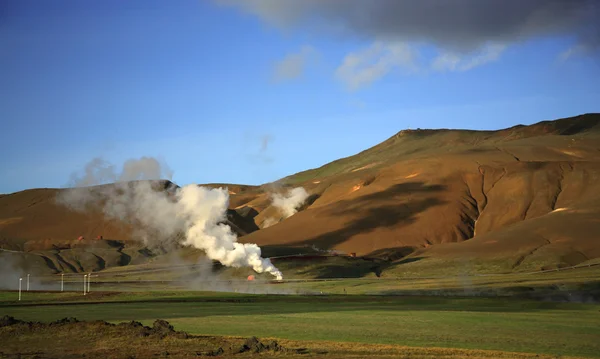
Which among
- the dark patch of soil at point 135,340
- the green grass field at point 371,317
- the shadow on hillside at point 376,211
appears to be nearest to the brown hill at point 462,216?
the shadow on hillside at point 376,211

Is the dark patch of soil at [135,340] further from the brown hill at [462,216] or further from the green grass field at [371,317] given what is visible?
the brown hill at [462,216]

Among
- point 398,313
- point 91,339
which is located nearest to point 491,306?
point 398,313

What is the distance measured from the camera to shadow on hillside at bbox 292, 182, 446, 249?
579 feet

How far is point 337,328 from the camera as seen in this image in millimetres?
42750

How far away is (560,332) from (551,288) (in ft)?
141

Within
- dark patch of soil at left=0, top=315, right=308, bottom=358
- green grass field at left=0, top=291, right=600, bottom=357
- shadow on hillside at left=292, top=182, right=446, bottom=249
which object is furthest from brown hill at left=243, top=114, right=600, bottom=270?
dark patch of soil at left=0, top=315, right=308, bottom=358

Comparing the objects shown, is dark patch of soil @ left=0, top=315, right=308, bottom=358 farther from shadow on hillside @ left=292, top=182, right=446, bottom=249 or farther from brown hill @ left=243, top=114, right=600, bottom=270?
shadow on hillside @ left=292, top=182, right=446, bottom=249

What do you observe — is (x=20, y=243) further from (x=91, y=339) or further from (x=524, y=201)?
(x=91, y=339)

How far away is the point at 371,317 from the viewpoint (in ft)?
165

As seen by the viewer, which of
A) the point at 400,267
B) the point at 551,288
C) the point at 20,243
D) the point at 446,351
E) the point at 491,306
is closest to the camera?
the point at 446,351

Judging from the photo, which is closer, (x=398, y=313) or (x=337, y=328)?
(x=337, y=328)

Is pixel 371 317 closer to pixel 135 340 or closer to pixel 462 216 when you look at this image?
pixel 135 340

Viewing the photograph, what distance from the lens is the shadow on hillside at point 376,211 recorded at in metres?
177

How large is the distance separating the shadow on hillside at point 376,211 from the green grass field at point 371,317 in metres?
103
